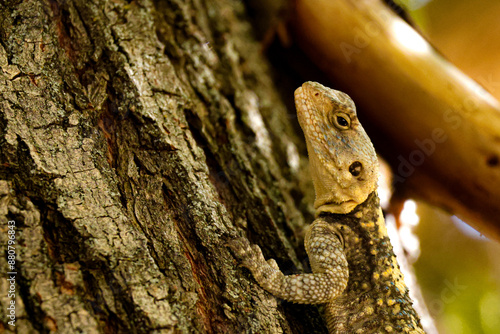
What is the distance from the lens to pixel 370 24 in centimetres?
404

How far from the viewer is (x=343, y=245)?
3.22 metres

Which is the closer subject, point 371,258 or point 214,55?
point 371,258

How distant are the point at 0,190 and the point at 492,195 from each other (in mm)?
3965

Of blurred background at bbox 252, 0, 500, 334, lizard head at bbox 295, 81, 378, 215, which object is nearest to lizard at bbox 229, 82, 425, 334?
lizard head at bbox 295, 81, 378, 215

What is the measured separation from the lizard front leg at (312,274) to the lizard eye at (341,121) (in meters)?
0.94

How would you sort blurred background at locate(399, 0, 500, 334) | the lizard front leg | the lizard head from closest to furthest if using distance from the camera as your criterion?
the lizard front leg → the lizard head → blurred background at locate(399, 0, 500, 334)

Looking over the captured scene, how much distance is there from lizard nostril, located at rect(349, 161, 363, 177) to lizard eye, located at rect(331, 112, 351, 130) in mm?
325

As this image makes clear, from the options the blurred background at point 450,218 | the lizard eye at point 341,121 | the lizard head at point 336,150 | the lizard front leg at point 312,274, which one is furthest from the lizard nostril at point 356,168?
the blurred background at point 450,218

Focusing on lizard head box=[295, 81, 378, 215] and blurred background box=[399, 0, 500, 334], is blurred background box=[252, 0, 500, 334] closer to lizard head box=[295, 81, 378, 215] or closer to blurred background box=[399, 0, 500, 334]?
blurred background box=[399, 0, 500, 334]

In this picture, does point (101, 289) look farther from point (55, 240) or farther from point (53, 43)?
point (53, 43)

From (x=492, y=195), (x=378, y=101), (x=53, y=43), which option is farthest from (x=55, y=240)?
(x=492, y=195)

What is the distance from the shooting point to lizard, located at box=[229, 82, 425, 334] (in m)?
2.85

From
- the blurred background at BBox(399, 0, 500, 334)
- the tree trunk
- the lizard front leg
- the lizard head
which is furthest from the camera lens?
the blurred background at BBox(399, 0, 500, 334)

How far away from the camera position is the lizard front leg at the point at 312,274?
276 cm
